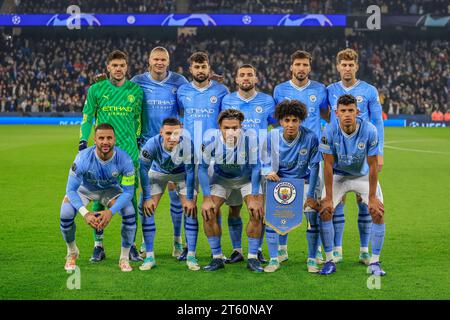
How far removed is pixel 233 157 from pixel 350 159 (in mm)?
1156

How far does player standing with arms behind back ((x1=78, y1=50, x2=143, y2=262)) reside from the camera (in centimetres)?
788

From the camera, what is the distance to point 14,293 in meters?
6.16

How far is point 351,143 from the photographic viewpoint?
7.08 meters

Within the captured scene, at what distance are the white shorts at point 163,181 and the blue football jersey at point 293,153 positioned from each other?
97 centimetres

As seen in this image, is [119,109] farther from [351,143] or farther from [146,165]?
[351,143]

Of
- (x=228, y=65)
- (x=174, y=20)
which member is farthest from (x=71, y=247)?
(x=228, y=65)

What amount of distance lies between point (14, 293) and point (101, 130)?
178 cm

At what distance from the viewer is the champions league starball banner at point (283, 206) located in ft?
23.5

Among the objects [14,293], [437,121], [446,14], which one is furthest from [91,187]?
[446,14]

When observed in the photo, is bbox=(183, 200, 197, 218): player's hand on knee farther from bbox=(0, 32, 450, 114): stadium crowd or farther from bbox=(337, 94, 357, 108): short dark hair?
bbox=(0, 32, 450, 114): stadium crowd

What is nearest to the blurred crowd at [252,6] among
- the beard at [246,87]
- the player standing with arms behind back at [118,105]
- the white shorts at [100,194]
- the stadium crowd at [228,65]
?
the stadium crowd at [228,65]

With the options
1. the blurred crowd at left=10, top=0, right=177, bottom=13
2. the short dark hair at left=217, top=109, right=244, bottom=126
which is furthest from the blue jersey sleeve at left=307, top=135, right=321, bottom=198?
the blurred crowd at left=10, top=0, right=177, bottom=13

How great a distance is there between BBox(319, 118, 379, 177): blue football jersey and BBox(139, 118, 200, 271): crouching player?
1383 mm

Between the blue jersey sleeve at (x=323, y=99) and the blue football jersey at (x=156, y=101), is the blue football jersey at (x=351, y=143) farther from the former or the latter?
the blue football jersey at (x=156, y=101)
